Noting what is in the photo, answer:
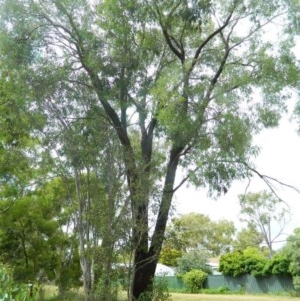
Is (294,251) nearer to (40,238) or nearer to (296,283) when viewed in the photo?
(296,283)

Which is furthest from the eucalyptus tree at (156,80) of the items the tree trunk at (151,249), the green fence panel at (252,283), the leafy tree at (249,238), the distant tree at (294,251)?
the leafy tree at (249,238)

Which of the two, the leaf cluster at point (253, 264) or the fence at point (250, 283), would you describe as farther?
the fence at point (250, 283)

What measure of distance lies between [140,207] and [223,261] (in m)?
18.1

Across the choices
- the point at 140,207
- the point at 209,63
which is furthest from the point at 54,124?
the point at 209,63

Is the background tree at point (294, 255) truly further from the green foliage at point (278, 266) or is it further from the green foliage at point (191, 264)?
the green foliage at point (191, 264)

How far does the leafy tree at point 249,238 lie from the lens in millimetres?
40194

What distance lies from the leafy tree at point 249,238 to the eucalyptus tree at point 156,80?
1184 inches

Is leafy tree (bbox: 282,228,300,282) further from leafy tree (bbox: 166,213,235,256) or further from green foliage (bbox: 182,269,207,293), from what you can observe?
Answer: leafy tree (bbox: 166,213,235,256)

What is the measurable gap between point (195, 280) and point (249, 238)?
1549 cm

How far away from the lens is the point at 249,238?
40.9 m

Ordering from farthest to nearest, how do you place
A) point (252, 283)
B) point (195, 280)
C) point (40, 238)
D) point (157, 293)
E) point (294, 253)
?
point (195, 280)
point (252, 283)
point (294, 253)
point (40, 238)
point (157, 293)

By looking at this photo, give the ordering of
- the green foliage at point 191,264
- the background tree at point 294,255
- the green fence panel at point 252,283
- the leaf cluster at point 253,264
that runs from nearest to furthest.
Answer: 1. the background tree at point 294,255
2. the leaf cluster at point 253,264
3. the green fence panel at point 252,283
4. the green foliage at point 191,264

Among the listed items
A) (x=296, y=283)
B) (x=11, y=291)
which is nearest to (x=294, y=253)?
(x=296, y=283)

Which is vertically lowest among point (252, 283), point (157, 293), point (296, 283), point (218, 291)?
point (157, 293)
